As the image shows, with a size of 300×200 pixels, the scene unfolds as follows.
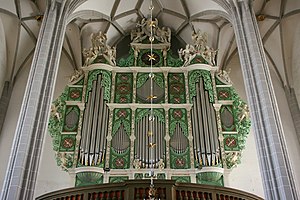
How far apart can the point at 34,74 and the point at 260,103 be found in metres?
6.32

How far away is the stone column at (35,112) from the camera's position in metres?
8.26

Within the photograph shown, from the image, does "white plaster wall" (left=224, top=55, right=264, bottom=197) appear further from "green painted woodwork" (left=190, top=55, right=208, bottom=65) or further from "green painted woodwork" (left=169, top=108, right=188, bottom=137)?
"green painted woodwork" (left=190, top=55, right=208, bottom=65)

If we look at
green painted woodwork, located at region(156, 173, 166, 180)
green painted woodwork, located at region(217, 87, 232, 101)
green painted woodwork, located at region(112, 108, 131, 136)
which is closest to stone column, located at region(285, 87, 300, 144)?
green painted woodwork, located at region(217, 87, 232, 101)

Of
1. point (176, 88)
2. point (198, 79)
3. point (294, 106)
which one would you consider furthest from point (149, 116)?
point (294, 106)

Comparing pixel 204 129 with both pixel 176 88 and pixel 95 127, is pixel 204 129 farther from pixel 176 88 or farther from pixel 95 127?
pixel 95 127

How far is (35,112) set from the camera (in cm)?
937

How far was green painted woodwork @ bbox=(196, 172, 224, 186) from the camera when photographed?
11.8 meters

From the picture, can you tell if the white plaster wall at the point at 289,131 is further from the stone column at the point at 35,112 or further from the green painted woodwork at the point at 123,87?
the stone column at the point at 35,112

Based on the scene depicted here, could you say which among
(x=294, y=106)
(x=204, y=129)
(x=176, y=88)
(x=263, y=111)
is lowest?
(x=263, y=111)

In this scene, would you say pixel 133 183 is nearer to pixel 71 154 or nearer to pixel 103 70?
pixel 71 154

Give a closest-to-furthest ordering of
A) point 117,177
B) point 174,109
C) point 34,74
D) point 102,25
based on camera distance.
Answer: point 34,74 → point 117,177 → point 174,109 → point 102,25

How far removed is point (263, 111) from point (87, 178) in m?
5.95

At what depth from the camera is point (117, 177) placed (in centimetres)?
1189

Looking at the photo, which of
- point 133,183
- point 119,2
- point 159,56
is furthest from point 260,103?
point 119,2
